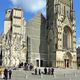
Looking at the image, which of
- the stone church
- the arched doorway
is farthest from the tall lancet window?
the arched doorway

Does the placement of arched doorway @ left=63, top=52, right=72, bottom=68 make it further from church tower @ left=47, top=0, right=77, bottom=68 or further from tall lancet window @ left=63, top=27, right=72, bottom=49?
tall lancet window @ left=63, top=27, right=72, bottom=49

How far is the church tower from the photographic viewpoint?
56.9 metres

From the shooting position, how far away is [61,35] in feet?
189

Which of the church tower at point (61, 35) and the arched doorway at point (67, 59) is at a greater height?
the church tower at point (61, 35)

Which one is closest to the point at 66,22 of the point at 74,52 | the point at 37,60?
the point at 74,52

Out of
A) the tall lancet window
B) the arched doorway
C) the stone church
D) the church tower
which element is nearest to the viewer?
the stone church

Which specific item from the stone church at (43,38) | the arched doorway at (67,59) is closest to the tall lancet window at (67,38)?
→ the stone church at (43,38)

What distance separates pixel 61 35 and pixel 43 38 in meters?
4.67

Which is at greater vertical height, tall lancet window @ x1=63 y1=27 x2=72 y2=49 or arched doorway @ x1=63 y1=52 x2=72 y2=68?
tall lancet window @ x1=63 y1=27 x2=72 y2=49

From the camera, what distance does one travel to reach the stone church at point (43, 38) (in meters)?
54.5

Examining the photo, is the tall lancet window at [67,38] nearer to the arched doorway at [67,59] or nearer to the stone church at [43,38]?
the stone church at [43,38]

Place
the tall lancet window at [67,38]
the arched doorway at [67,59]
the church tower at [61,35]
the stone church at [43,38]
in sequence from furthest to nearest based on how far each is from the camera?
the tall lancet window at [67,38]
the arched doorway at [67,59]
the church tower at [61,35]
the stone church at [43,38]

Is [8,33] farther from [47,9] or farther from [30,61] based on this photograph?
[47,9]

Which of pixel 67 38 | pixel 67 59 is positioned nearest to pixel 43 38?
pixel 67 38
